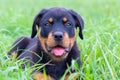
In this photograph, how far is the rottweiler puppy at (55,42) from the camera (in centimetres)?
605

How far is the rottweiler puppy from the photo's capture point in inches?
238

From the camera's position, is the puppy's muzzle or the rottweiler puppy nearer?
the puppy's muzzle

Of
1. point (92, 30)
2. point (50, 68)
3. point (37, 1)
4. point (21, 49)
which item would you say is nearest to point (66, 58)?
point (50, 68)

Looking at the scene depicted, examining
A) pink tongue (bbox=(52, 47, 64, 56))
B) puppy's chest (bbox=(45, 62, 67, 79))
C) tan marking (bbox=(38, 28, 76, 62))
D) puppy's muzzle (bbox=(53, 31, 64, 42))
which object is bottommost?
puppy's chest (bbox=(45, 62, 67, 79))

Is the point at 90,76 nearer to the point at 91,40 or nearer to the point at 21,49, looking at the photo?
the point at 91,40

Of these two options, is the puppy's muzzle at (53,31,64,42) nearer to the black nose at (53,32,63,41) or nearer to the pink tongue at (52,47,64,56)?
the black nose at (53,32,63,41)

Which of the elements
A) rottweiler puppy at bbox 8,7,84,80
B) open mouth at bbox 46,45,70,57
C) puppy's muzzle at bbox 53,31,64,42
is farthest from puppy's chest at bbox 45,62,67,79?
puppy's muzzle at bbox 53,31,64,42

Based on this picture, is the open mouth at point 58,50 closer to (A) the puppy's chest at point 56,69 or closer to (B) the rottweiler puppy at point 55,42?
(B) the rottweiler puppy at point 55,42

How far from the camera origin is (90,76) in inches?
231

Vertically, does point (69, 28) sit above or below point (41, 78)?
above

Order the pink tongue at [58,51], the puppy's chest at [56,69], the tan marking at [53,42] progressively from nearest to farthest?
the tan marking at [53,42]
the pink tongue at [58,51]
the puppy's chest at [56,69]

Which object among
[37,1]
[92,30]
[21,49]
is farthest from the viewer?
[37,1]

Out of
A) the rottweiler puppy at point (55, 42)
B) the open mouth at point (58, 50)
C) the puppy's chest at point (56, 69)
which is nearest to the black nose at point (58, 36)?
the rottweiler puppy at point (55, 42)

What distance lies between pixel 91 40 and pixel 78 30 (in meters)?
0.34
